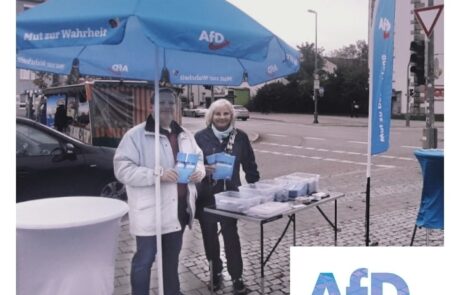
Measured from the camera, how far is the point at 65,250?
8.73ft

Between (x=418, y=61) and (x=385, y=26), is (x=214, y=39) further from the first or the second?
(x=418, y=61)

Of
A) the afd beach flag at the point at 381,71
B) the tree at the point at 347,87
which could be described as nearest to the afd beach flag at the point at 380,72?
the afd beach flag at the point at 381,71

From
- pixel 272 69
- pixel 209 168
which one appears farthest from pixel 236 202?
pixel 272 69

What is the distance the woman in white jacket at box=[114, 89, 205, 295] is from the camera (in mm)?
2961

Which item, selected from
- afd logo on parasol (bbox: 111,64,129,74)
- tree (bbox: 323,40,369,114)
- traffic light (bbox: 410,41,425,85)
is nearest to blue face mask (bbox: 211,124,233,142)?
afd logo on parasol (bbox: 111,64,129,74)

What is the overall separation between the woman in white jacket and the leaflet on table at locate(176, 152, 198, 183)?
0.04 meters

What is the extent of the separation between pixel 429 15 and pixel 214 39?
3.59 meters

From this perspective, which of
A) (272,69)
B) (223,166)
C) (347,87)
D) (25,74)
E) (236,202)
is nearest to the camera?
(236,202)

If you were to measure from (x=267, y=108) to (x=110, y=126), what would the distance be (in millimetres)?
31232

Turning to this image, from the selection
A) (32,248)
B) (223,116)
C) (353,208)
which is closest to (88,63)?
(223,116)

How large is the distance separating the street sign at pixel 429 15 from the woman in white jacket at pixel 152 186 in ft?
10.3

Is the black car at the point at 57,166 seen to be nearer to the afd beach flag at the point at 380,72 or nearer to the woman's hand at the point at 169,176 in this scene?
the woman's hand at the point at 169,176

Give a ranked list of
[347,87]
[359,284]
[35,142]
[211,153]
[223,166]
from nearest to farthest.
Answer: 1. [359,284]
2. [223,166]
3. [211,153]
4. [35,142]
5. [347,87]
